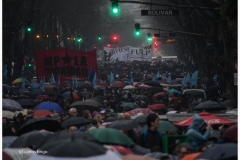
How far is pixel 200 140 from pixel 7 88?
2546 cm

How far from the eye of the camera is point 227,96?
31.3 m

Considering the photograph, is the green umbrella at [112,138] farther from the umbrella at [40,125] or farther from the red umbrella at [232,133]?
the umbrella at [40,125]

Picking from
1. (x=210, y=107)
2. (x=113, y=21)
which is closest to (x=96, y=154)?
(x=210, y=107)

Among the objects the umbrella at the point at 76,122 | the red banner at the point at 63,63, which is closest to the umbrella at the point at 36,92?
the red banner at the point at 63,63

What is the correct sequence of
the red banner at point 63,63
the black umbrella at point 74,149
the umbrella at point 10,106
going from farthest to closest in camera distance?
the red banner at point 63,63
the umbrella at point 10,106
the black umbrella at point 74,149

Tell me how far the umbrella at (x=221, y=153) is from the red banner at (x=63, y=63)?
22834mm

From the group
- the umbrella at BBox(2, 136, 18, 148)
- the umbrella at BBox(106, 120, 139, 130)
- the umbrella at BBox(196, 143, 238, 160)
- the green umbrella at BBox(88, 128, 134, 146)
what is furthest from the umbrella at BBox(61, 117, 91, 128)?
the umbrella at BBox(196, 143, 238, 160)

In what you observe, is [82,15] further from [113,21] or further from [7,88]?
[7,88]

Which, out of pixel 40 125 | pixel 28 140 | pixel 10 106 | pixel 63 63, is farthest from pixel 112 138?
pixel 63 63

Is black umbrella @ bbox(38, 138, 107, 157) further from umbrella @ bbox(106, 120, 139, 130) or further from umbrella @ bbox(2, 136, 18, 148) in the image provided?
umbrella @ bbox(106, 120, 139, 130)

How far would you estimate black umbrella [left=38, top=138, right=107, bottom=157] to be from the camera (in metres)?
9.38

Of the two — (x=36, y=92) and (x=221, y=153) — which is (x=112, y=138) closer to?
(x=221, y=153)

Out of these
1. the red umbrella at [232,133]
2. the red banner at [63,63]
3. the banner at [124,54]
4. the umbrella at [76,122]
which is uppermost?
the banner at [124,54]

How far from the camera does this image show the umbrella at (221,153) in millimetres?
10523
